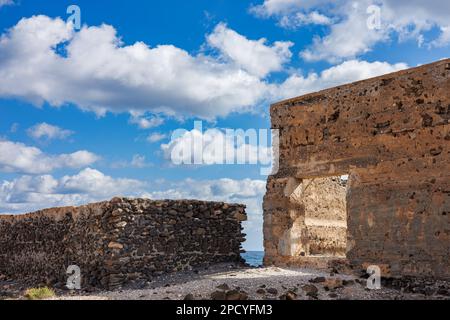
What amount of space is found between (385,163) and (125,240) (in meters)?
5.63

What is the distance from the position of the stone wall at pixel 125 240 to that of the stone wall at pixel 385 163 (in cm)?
233

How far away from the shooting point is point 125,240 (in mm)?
12461

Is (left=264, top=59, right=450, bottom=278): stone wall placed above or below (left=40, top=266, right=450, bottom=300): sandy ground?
above

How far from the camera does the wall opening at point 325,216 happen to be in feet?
48.3

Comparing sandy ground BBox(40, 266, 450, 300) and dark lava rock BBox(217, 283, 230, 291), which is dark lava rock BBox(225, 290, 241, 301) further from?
dark lava rock BBox(217, 283, 230, 291)

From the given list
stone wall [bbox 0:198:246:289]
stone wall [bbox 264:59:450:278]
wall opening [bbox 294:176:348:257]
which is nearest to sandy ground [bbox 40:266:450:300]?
stone wall [bbox 264:59:450:278]

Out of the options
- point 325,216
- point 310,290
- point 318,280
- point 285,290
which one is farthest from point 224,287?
point 325,216

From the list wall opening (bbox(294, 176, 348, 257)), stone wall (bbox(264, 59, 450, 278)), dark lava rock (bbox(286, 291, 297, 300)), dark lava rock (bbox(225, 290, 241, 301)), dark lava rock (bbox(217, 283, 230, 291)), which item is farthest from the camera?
wall opening (bbox(294, 176, 348, 257))

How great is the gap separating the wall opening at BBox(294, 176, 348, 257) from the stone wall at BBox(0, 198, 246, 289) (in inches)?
68.5

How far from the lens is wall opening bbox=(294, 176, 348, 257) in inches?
580
